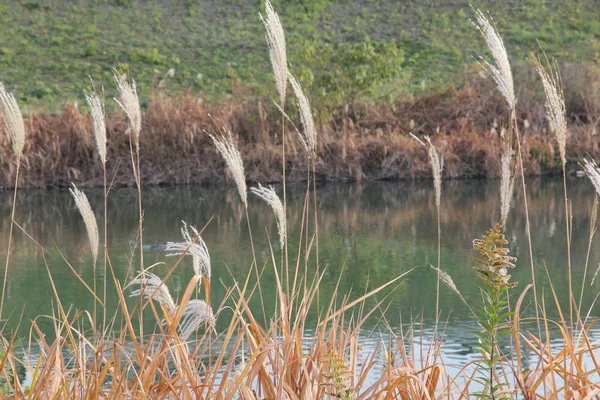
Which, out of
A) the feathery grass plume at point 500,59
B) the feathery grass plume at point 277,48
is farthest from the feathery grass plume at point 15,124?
the feathery grass plume at point 500,59

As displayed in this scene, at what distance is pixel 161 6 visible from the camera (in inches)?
1178

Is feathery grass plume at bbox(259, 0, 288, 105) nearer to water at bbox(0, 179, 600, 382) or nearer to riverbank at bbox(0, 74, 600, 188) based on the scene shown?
water at bbox(0, 179, 600, 382)

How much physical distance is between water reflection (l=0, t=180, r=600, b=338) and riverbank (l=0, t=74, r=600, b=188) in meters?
0.42

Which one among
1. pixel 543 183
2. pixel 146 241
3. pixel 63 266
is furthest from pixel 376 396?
pixel 543 183

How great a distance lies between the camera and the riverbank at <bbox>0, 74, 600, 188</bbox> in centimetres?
1447

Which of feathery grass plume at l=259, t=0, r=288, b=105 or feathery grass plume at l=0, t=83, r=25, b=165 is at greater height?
feathery grass plume at l=259, t=0, r=288, b=105

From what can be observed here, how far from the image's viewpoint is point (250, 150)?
1480cm

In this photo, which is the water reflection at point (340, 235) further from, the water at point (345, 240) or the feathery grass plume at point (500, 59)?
the feathery grass plume at point (500, 59)

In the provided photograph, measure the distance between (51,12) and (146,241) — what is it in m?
20.7

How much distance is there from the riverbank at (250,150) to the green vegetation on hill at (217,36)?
24.0ft

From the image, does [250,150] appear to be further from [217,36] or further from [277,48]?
[217,36]

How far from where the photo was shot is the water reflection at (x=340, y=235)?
7.37 metres

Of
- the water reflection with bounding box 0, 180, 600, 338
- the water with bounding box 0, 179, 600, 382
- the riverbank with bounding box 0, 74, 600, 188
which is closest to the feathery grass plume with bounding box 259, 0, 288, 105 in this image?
the water with bounding box 0, 179, 600, 382

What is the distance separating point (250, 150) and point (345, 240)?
5.17 metres
